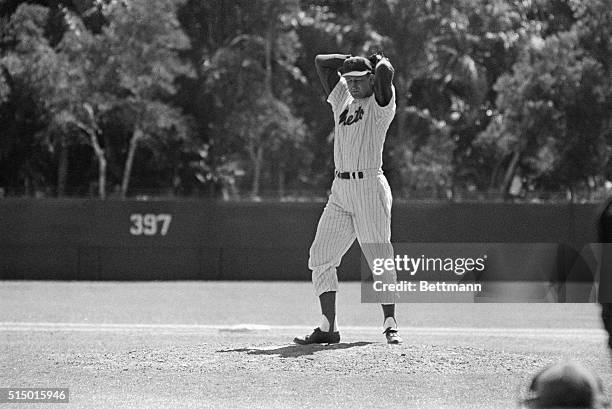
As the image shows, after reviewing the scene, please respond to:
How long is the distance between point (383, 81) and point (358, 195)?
89 cm

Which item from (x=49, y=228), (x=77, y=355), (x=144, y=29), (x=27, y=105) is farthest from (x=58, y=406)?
(x=27, y=105)

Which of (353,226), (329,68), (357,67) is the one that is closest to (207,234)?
(329,68)

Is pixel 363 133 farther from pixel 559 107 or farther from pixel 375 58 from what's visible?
pixel 559 107

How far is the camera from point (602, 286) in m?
6.35

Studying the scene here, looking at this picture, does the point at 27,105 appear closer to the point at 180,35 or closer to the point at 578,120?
the point at 180,35

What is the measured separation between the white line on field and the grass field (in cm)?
1

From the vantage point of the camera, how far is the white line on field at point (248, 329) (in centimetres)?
1136

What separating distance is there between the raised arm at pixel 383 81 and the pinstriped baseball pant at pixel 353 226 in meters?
0.61

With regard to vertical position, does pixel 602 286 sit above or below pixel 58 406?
above

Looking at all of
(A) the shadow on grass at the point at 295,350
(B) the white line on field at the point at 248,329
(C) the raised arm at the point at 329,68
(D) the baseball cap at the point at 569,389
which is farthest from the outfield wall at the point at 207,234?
(D) the baseball cap at the point at 569,389

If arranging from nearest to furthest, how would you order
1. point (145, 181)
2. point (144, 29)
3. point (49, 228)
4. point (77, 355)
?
point (77, 355) → point (49, 228) → point (144, 29) → point (145, 181)

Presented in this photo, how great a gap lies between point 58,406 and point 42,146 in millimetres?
23106

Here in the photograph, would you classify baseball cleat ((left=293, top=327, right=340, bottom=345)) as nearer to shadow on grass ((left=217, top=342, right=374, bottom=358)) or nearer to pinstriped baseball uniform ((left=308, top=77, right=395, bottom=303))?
shadow on grass ((left=217, top=342, right=374, bottom=358))

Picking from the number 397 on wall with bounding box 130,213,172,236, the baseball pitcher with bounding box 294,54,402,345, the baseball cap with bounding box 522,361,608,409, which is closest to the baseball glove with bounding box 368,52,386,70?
the baseball pitcher with bounding box 294,54,402,345
